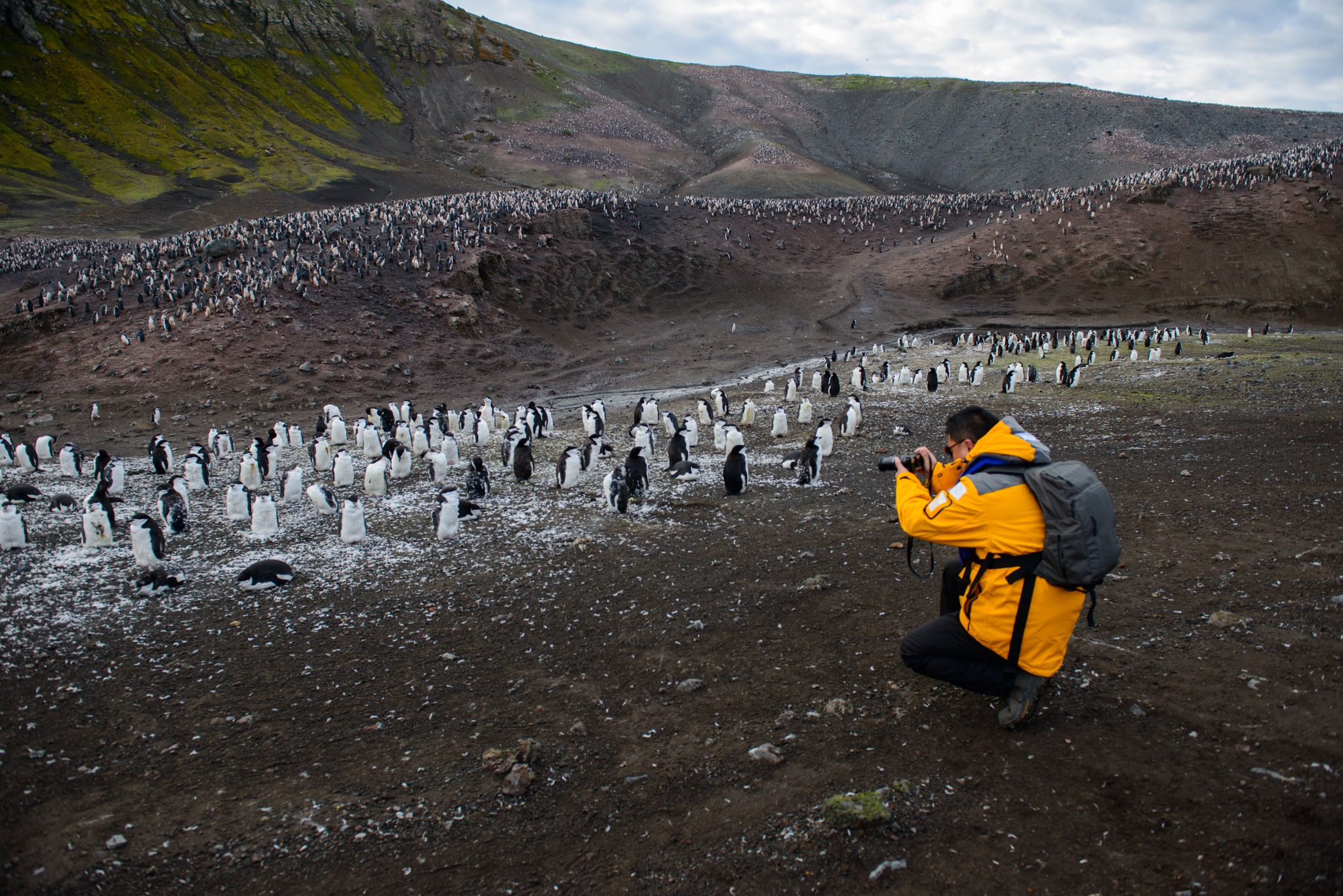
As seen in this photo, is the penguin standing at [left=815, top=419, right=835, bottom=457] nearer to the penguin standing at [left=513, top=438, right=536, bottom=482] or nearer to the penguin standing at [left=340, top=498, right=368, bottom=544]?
the penguin standing at [left=513, top=438, right=536, bottom=482]

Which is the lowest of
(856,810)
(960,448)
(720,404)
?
(720,404)

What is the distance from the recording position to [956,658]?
12.7 ft

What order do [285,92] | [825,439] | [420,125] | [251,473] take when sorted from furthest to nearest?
[420,125], [285,92], [825,439], [251,473]

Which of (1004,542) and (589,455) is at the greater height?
(1004,542)

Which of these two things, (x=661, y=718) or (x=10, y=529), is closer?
(x=661, y=718)

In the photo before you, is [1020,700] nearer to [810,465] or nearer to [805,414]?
[810,465]

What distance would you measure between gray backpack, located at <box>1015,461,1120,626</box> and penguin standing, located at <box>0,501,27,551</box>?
34.8ft

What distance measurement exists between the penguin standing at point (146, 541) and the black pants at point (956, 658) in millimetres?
8021

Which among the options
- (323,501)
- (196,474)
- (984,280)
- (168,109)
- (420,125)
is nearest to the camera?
(323,501)

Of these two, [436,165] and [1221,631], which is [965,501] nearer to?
[1221,631]

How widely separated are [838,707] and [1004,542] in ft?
5.24

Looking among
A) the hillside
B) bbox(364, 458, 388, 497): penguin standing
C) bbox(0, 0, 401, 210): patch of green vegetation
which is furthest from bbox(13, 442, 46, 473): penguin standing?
bbox(0, 0, 401, 210): patch of green vegetation

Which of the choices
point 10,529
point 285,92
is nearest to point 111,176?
point 285,92

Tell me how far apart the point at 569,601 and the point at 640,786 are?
289 centimetres
